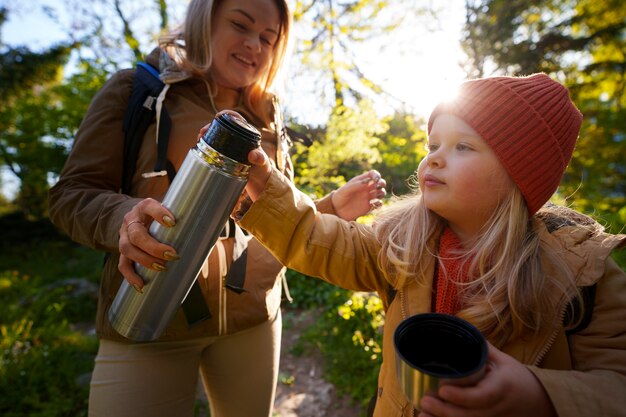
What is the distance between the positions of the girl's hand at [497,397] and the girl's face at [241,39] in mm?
1621

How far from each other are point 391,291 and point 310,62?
436 centimetres

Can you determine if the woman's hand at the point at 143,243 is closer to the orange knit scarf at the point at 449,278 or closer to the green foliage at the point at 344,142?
the orange knit scarf at the point at 449,278

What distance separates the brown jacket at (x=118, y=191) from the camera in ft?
4.66

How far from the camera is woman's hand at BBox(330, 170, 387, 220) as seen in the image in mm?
1905

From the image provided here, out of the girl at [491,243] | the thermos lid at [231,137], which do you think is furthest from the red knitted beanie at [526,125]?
the thermos lid at [231,137]

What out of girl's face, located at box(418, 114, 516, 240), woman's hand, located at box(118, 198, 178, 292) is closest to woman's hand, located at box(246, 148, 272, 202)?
woman's hand, located at box(118, 198, 178, 292)

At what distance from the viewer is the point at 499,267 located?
4.23 ft

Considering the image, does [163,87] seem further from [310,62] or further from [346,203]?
[310,62]

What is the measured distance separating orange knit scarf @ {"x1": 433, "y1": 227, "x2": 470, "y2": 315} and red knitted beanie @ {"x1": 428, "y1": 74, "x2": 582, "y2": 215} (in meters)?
0.35

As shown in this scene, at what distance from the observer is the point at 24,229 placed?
13.1 m

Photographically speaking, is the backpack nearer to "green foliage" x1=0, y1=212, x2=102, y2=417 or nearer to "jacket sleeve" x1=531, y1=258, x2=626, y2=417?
"jacket sleeve" x1=531, y1=258, x2=626, y2=417

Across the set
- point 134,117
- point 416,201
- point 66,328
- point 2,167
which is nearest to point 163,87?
point 134,117

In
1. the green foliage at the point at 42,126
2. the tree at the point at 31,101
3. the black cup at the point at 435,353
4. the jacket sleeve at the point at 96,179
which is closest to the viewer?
the black cup at the point at 435,353

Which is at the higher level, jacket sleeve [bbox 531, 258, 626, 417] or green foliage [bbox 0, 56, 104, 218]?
jacket sleeve [bbox 531, 258, 626, 417]
